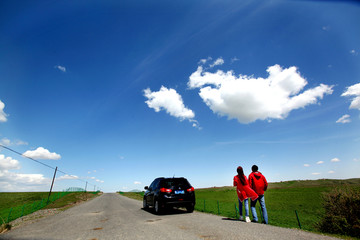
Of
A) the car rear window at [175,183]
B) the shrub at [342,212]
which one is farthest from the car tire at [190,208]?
the shrub at [342,212]

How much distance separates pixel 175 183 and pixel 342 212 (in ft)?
21.5

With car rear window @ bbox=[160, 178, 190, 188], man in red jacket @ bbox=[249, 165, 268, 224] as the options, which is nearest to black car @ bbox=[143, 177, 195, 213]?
car rear window @ bbox=[160, 178, 190, 188]

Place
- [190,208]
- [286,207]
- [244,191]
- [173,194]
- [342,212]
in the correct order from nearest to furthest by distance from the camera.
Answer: [342,212], [244,191], [173,194], [190,208], [286,207]

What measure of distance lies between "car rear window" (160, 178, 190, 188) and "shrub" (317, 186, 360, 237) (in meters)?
5.63

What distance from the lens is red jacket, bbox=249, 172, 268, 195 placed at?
20.6 feet

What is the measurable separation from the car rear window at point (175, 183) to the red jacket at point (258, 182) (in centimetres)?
367

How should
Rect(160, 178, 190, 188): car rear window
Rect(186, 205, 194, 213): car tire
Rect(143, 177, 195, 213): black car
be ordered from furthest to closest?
Rect(186, 205, 194, 213): car tire < Rect(160, 178, 190, 188): car rear window < Rect(143, 177, 195, 213): black car

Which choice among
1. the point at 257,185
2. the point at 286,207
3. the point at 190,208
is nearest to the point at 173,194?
the point at 190,208

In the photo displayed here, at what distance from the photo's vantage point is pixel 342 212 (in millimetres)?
6105

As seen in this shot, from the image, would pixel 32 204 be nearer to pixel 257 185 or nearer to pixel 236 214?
pixel 236 214

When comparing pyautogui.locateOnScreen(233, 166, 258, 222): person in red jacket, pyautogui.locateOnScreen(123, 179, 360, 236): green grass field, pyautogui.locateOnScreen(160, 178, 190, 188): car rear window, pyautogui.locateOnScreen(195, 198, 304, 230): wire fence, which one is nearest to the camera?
pyautogui.locateOnScreen(233, 166, 258, 222): person in red jacket

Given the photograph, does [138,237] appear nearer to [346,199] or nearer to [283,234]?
[283,234]

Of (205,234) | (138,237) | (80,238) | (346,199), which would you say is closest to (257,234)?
(205,234)

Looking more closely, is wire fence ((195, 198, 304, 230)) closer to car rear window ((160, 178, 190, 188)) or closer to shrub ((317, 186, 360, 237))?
shrub ((317, 186, 360, 237))
